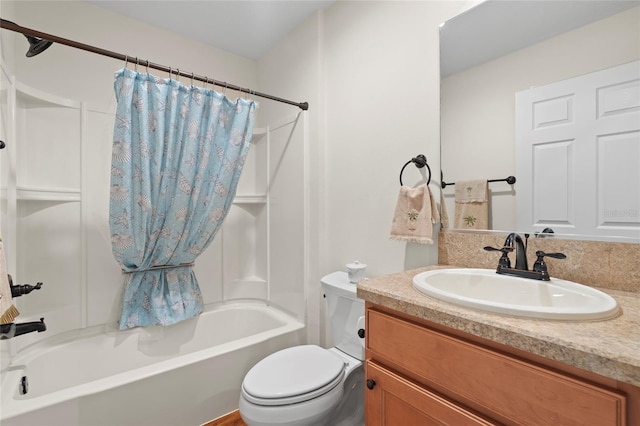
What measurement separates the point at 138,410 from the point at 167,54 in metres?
2.31

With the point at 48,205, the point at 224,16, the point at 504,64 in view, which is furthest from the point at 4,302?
the point at 224,16

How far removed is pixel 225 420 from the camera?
1651 mm

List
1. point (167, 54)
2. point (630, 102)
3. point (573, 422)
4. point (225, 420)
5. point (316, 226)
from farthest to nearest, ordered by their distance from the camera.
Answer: point (167, 54), point (316, 226), point (225, 420), point (630, 102), point (573, 422)

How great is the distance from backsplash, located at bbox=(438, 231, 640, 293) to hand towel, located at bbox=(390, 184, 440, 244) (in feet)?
0.65

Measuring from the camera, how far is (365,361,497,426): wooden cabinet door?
73 cm

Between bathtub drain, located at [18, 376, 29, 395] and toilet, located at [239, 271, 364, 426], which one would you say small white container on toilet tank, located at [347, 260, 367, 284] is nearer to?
toilet, located at [239, 271, 364, 426]

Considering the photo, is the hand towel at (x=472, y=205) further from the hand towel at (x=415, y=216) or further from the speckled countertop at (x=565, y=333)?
the speckled countertop at (x=565, y=333)

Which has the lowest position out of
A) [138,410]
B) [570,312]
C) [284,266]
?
[138,410]

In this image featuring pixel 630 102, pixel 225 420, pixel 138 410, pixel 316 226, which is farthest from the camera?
pixel 316 226

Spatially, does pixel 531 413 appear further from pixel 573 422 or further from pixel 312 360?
pixel 312 360

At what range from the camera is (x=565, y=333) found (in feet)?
1.95

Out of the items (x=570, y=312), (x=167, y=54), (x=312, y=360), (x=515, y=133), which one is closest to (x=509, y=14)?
(x=515, y=133)

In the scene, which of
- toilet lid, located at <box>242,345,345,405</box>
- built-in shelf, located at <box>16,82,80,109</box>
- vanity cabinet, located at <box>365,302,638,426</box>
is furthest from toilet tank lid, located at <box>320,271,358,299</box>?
built-in shelf, located at <box>16,82,80,109</box>

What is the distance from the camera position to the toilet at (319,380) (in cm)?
117
